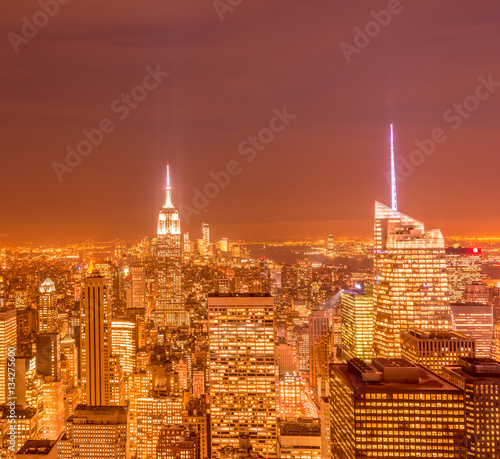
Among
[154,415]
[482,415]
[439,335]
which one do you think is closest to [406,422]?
[482,415]

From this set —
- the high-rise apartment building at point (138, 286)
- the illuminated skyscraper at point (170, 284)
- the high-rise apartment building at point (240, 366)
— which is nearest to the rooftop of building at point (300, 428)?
the high-rise apartment building at point (240, 366)

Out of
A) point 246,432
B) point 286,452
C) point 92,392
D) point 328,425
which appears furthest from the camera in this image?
point 92,392

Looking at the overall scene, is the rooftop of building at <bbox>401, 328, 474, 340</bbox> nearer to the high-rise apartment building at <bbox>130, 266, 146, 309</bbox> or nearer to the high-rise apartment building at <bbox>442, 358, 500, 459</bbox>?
the high-rise apartment building at <bbox>442, 358, 500, 459</bbox>

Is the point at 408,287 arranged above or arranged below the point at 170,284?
above

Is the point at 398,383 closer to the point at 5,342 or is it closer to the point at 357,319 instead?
the point at 357,319

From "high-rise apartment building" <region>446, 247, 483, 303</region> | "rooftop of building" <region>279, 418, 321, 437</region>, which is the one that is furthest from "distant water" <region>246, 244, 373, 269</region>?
"rooftop of building" <region>279, 418, 321, 437</region>

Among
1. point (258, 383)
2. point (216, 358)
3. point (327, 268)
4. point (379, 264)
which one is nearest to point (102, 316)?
point (216, 358)

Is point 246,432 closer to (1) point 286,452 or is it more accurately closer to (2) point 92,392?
(1) point 286,452
